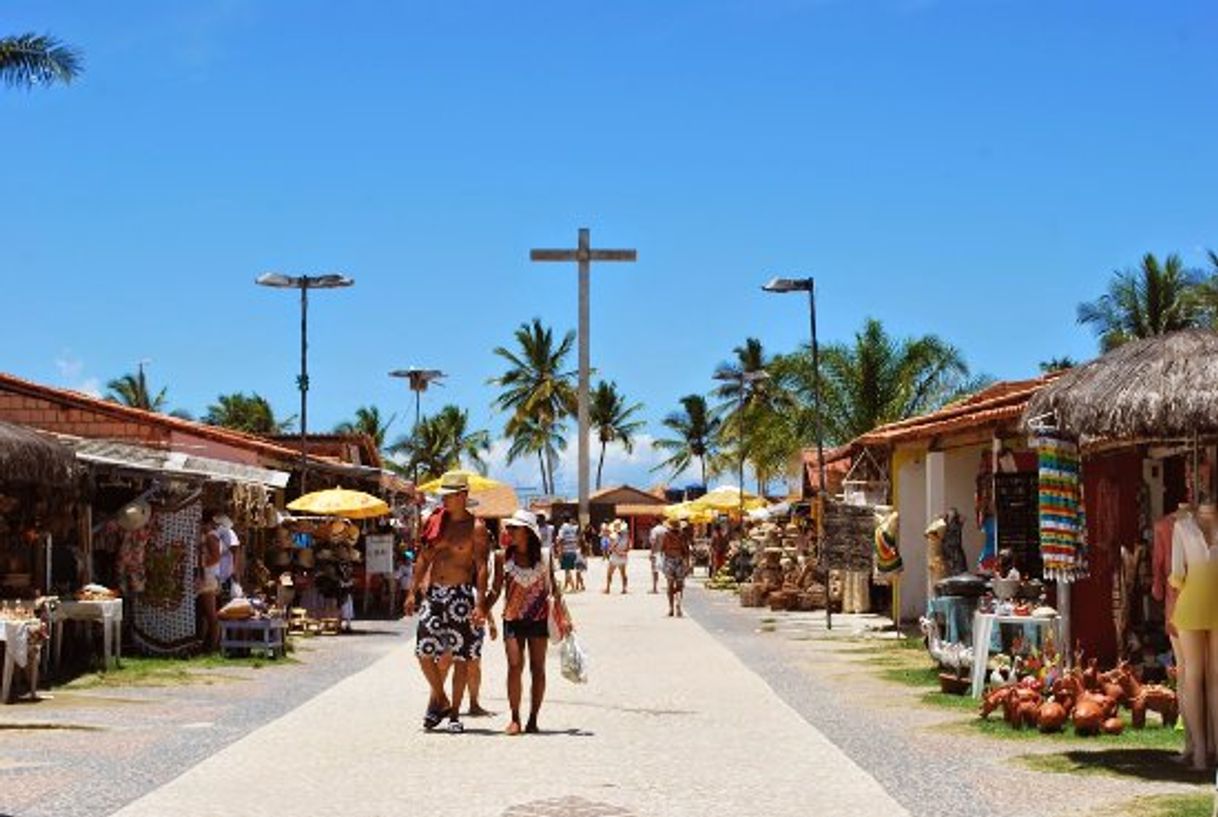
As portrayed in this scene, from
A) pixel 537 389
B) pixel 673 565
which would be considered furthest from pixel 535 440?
pixel 673 565

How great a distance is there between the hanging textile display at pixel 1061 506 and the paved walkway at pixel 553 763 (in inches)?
87.9

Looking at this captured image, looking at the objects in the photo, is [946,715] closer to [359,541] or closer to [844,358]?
[359,541]

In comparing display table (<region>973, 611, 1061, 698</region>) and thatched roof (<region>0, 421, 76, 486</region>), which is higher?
thatched roof (<region>0, 421, 76, 486</region>)

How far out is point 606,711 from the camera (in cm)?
1430

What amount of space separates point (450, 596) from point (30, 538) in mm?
7291

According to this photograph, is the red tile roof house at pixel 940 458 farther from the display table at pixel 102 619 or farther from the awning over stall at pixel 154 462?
the display table at pixel 102 619

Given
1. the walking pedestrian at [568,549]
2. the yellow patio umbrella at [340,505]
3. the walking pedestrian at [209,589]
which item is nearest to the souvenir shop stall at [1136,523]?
the walking pedestrian at [209,589]

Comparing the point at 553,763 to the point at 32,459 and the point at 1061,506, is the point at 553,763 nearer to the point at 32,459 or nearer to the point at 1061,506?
the point at 1061,506

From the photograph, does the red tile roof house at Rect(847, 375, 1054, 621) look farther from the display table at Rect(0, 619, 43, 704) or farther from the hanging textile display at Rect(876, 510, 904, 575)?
the display table at Rect(0, 619, 43, 704)

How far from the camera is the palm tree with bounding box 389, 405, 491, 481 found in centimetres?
8962

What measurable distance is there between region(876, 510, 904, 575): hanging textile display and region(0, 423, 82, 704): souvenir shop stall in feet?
37.3

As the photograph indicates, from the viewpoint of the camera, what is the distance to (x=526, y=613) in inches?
495

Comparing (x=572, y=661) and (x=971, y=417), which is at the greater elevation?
(x=971, y=417)

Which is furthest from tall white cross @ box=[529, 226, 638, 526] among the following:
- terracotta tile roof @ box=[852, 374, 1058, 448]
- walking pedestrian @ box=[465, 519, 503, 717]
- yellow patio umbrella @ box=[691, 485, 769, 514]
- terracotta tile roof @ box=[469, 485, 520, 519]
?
walking pedestrian @ box=[465, 519, 503, 717]
